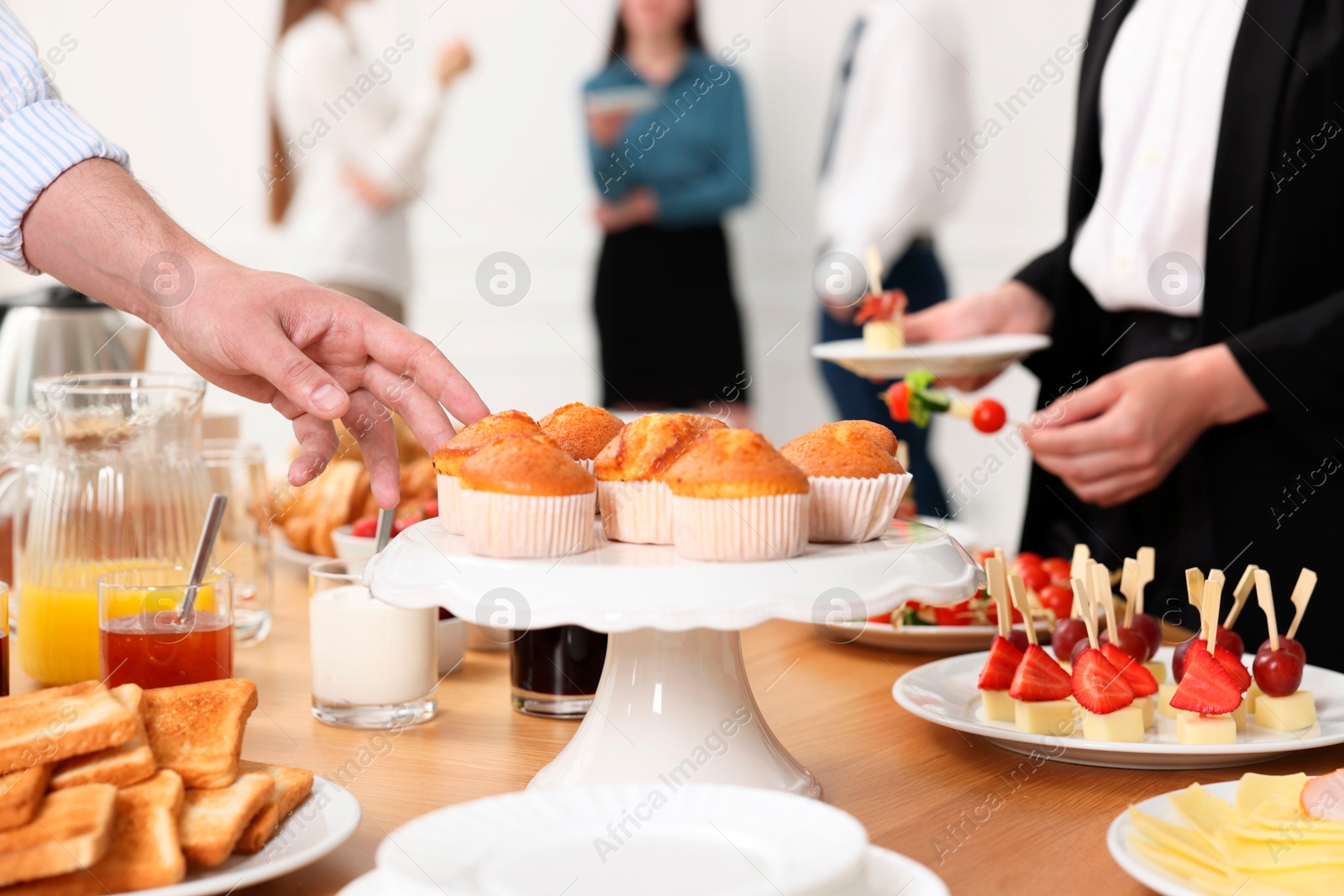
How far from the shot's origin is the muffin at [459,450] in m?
1.07

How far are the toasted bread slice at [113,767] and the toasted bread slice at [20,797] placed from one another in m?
0.03

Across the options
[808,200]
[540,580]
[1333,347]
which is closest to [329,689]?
[540,580]

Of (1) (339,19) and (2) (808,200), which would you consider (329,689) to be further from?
(2) (808,200)

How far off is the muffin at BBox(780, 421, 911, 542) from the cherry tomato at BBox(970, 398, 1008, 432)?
86cm

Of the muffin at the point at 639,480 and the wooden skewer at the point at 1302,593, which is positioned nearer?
the muffin at the point at 639,480

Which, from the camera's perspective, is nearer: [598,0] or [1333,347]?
[1333,347]

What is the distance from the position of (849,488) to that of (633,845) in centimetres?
37

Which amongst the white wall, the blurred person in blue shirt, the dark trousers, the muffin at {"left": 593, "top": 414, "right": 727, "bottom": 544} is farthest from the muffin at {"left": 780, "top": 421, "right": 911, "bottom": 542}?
the white wall

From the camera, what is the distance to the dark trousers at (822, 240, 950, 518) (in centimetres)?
432

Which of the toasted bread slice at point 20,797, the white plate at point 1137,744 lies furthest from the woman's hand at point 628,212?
the toasted bread slice at point 20,797

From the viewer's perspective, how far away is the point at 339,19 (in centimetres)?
449

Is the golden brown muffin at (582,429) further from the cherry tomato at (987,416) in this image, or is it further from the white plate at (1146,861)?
the cherry tomato at (987,416)

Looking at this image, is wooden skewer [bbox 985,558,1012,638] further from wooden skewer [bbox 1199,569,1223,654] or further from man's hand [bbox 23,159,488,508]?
man's hand [bbox 23,159,488,508]

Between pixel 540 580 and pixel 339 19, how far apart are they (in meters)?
4.10
